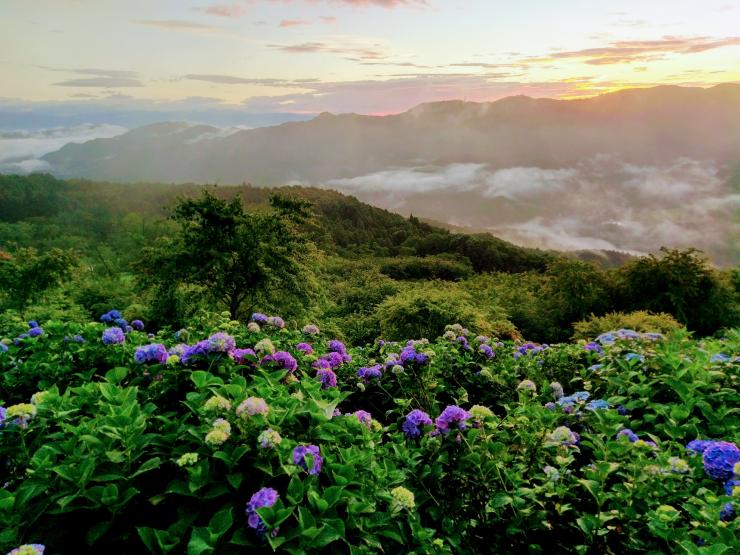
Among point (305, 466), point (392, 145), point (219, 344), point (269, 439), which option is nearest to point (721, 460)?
point (305, 466)

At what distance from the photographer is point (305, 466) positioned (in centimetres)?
197

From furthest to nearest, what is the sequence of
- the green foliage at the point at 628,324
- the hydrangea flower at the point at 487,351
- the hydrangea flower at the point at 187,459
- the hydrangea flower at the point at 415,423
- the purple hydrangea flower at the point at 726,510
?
the green foliage at the point at 628,324 < the hydrangea flower at the point at 487,351 < the hydrangea flower at the point at 415,423 < the purple hydrangea flower at the point at 726,510 < the hydrangea flower at the point at 187,459

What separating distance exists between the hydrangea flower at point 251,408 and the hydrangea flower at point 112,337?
6.74 ft

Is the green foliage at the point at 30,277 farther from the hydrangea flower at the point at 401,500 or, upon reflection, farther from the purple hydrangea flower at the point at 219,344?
the hydrangea flower at the point at 401,500

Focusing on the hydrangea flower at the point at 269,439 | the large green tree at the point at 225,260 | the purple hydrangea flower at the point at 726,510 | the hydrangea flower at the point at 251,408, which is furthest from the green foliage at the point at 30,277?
the purple hydrangea flower at the point at 726,510

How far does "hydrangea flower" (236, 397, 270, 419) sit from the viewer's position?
1962 millimetres

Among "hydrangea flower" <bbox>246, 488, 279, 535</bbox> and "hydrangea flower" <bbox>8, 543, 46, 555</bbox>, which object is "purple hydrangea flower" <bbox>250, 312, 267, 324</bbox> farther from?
"hydrangea flower" <bbox>8, 543, 46, 555</bbox>

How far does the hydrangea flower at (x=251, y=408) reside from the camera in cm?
196

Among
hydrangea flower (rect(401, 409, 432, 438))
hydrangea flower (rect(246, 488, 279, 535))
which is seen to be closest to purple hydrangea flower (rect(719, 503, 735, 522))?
hydrangea flower (rect(401, 409, 432, 438))

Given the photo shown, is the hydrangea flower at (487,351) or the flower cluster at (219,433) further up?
the flower cluster at (219,433)

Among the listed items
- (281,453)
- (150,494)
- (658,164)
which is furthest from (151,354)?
(658,164)

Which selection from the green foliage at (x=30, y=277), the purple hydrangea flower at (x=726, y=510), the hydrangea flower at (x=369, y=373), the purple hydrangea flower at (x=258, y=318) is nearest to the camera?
the purple hydrangea flower at (x=726, y=510)

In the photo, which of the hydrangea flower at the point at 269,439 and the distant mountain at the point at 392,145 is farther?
the distant mountain at the point at 392,145

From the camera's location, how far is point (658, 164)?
460 ft
